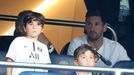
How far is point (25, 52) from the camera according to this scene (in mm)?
4223

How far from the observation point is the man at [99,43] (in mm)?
5164

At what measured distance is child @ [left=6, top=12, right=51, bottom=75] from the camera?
4176 millimetres

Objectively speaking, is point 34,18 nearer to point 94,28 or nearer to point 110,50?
point 94,28

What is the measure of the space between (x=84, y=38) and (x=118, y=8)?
63.6 inches

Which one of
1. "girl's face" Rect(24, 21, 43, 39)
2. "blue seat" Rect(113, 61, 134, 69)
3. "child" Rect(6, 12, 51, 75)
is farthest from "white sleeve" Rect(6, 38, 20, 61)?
"blue seat" Rect(113, 61, 134, 69)

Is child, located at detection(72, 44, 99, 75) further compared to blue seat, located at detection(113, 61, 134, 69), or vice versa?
blue seat, located at detection(113, 61, 134, 69)

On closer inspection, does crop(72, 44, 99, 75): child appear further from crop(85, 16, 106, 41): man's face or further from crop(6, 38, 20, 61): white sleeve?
crop(85, 16, 106, 41): man's face

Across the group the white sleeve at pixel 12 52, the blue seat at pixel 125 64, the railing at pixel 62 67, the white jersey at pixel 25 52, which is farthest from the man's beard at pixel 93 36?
the railing at pixel 62 67

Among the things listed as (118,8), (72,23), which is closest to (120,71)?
(72,23)

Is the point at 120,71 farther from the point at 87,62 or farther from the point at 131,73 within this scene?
the point at 87,62

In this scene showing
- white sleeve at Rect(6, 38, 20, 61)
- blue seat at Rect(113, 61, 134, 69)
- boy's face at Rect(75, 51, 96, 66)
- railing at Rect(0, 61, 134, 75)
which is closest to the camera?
railing at Rect(0, 61, 134, 75)

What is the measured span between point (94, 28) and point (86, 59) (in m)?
0.95

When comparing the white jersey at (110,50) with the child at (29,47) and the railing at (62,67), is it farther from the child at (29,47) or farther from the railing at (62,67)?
the railing at (62,67)

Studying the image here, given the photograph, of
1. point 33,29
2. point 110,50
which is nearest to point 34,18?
point 33,29
